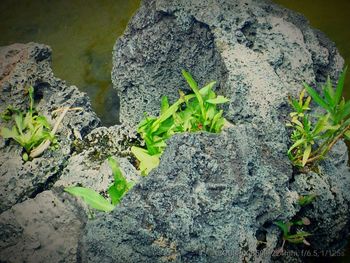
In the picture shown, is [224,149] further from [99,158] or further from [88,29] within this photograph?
[88,29]

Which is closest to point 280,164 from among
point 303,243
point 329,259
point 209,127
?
point 209,127

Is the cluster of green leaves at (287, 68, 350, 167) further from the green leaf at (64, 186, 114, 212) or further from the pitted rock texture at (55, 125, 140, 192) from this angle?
the green leaf at (64, 186, 114, 212)

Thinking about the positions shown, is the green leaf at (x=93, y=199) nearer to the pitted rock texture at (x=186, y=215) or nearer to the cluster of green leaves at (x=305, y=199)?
the pitted rock texture at (x=186, y=215)

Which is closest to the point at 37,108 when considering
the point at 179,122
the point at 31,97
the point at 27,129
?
the point at 31,97

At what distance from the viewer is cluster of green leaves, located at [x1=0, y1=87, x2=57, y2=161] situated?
226 centimetres

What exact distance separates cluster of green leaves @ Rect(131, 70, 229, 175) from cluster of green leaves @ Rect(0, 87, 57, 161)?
2.04 ft

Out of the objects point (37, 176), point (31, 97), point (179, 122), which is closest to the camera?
point (37, 176)

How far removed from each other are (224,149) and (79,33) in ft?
8.68

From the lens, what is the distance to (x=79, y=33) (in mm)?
3820

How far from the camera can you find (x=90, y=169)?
2.29 metres

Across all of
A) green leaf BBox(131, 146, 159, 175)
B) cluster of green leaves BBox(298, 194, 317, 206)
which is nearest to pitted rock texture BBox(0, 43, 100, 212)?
green leaf BBox(131, 146, 159, 175)

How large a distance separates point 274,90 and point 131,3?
2.41 m

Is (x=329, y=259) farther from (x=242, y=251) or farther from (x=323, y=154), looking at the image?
(x=242, y=251)

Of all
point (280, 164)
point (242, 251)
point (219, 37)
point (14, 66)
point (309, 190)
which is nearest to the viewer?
point (242, 251)
